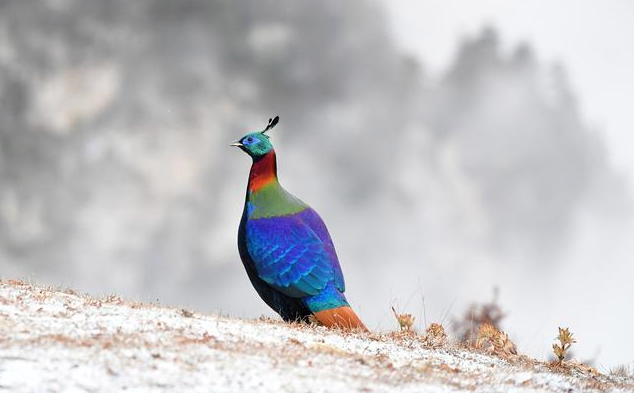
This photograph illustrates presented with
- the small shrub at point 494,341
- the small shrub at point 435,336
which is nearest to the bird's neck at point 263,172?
the small shrub at point 435,336

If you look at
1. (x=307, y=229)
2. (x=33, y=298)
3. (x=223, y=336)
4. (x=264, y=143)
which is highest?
(x=264, y=143)

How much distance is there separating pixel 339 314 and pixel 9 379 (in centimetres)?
450

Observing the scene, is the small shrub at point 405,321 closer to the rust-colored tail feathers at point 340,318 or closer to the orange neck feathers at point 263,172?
the rust-colored tail feathers at point 340,318

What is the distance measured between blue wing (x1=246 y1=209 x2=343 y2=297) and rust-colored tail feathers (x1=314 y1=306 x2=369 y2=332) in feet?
1.02

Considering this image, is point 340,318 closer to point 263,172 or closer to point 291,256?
point 291,256

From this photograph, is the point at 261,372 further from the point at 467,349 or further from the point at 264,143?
the point at 264,143

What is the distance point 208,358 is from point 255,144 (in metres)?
4.76

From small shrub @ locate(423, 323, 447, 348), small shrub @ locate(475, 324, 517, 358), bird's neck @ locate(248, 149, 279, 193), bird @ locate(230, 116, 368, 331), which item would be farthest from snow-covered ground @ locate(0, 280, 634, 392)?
bird's neck @ locate(248, 149, 279, 193)

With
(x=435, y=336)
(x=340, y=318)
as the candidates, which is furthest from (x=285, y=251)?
(x=435, y=336)

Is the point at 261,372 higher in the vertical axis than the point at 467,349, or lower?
lower

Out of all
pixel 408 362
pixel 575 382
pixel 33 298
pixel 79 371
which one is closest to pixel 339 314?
pixel 408 362

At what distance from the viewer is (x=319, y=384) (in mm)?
6629

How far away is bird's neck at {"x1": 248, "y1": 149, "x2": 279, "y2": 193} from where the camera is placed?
435 inches

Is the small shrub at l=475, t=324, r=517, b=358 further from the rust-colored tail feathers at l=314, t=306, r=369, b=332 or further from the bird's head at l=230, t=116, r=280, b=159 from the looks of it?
the bird's head at l=230, t=116, r=280, b=159
